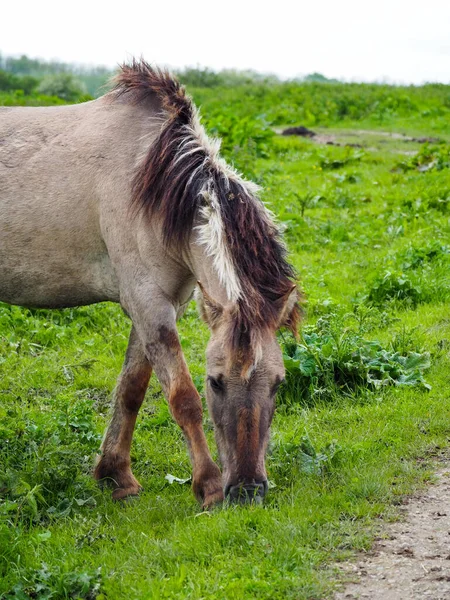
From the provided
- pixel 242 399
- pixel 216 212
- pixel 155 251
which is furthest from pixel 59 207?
pixel 242 399

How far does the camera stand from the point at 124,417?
18.5 feet

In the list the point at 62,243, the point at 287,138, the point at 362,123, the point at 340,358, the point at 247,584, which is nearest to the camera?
the point at 247,584

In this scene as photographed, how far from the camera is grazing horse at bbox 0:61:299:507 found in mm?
4371

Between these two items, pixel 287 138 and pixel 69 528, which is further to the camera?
pixel 287 138

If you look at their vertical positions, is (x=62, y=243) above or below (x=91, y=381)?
above

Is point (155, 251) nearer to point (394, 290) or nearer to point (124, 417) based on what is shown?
point (124, 417)

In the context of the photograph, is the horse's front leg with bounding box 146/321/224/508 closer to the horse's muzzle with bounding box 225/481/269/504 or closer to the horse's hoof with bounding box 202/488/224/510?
the horse's hoof with bounding box 202/488/224/510

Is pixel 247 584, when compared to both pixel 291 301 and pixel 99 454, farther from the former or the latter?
pixel 99 454

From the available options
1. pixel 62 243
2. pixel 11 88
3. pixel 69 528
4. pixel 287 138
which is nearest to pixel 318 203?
pixel 287 138

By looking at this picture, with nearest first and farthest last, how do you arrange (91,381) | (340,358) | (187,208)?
(187,208) < (340,358) < (91,381)

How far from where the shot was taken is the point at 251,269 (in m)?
4.58

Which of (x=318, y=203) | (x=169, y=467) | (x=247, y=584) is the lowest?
(x=169, y=467)

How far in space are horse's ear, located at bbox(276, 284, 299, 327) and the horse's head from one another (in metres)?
0.02

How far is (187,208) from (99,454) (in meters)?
1.87
